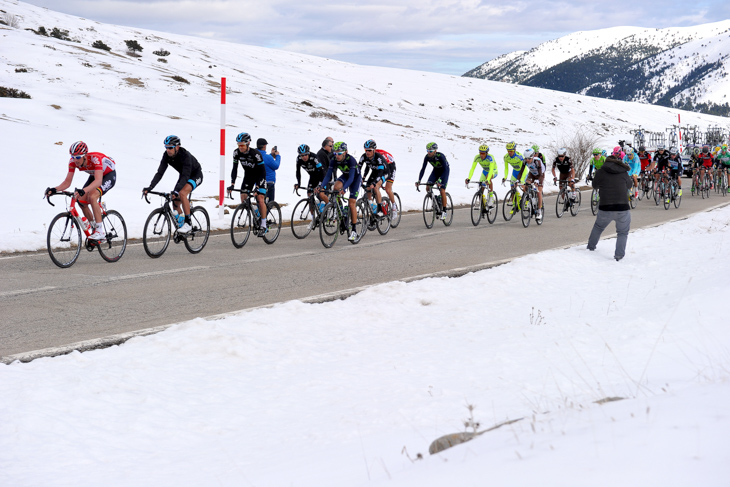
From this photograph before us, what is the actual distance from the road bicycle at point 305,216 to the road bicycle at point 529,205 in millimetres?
5570

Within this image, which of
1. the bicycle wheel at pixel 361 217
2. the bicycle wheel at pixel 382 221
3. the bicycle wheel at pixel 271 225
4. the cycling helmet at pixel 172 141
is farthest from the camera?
the bicycle wheel at pixel 382 221

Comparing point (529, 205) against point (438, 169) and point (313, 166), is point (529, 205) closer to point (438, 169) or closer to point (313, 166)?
point (438, 169)

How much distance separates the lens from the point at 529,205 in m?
16.6

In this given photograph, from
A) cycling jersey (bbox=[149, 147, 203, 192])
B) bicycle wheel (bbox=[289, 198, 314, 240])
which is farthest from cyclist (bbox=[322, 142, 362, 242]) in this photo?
cycling jersey (bbox=[149, 147, 203, 192])

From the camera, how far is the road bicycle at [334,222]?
12.5 meters

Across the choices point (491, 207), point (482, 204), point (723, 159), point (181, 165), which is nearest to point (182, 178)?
point (181, 165)

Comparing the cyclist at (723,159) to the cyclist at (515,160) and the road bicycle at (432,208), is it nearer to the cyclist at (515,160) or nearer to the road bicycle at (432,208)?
the cyclist at (515,160)

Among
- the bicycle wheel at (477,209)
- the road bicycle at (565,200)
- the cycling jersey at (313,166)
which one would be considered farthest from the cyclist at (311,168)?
the road bicycle at (565,200)

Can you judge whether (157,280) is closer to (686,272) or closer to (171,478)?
(171,478)

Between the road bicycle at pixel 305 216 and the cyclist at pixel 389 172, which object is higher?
the cyclist at pixel 389 172

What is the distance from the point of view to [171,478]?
352 cm

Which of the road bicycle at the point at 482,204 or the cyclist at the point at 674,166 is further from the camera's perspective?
the cyclist at the point at 674,166

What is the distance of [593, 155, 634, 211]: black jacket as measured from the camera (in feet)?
37.8

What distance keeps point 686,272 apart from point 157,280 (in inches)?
295
